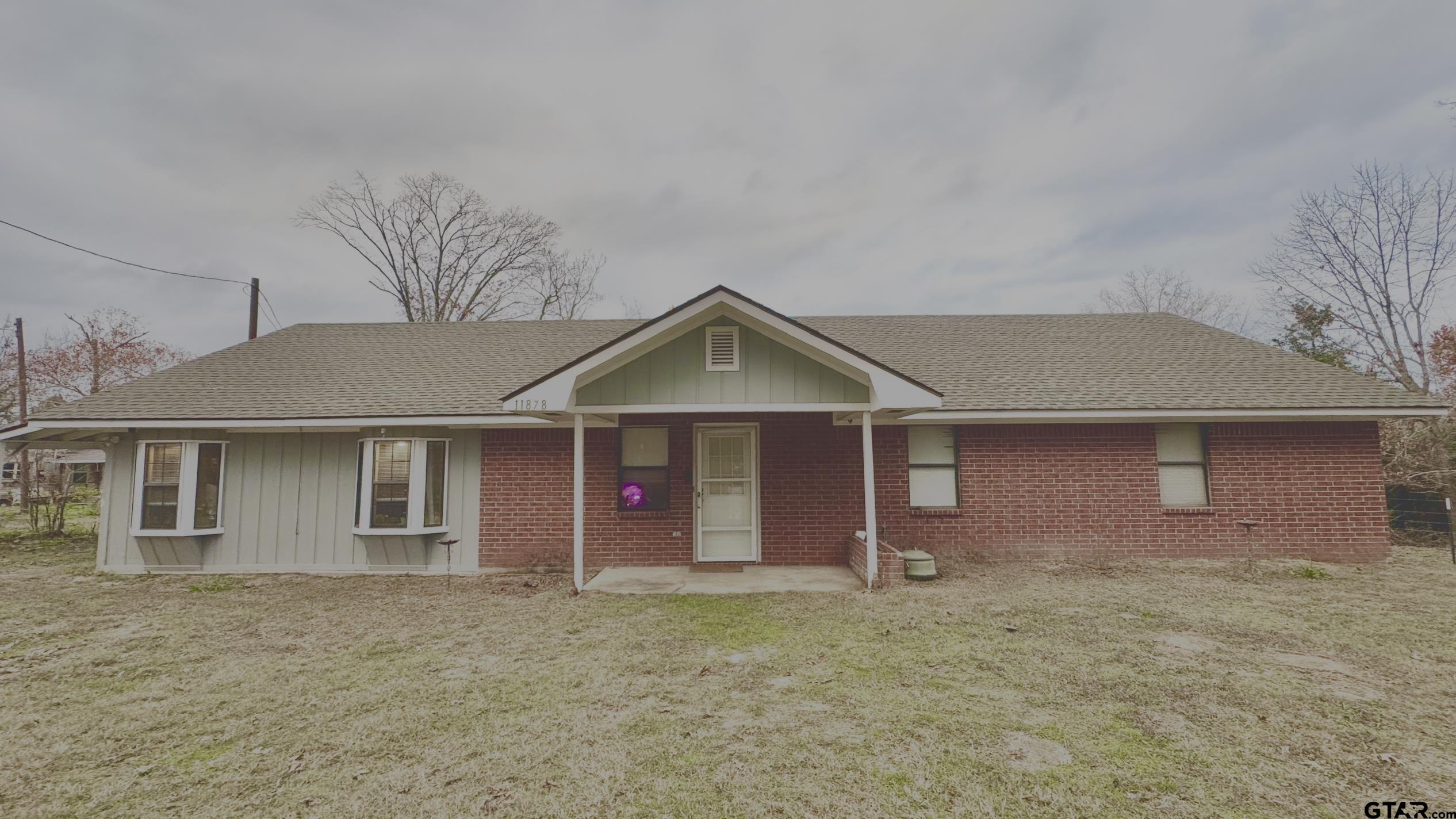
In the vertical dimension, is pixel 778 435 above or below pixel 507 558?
above

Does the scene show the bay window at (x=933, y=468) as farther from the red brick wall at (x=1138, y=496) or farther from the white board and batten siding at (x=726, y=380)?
the white board and batten siding at (x=726, y=380)

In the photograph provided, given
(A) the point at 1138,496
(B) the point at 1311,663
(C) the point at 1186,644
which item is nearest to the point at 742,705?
(C) the point at 1186,644

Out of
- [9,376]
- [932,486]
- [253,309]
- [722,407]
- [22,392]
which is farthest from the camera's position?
[9,376]

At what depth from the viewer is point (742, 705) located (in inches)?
159

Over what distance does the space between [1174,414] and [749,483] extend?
6.55 meters

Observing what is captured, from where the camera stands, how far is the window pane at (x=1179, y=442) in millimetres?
9297

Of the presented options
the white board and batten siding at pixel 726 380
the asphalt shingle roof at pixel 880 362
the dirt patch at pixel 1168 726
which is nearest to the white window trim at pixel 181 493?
the asphalt shingle roof at pixel 880 362

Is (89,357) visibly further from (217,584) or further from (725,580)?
(725,580)

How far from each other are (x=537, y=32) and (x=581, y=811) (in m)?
14.8

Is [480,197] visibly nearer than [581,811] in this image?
No

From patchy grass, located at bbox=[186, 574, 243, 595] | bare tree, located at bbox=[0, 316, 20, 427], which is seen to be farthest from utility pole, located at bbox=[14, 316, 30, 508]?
patchy grass, located at bbox=[186, 574, 243, 595]

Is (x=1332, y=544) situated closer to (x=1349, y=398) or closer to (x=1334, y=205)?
(x=1349, y=398)

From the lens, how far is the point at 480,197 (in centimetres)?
2508

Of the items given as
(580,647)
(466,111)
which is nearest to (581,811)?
(580,647)
